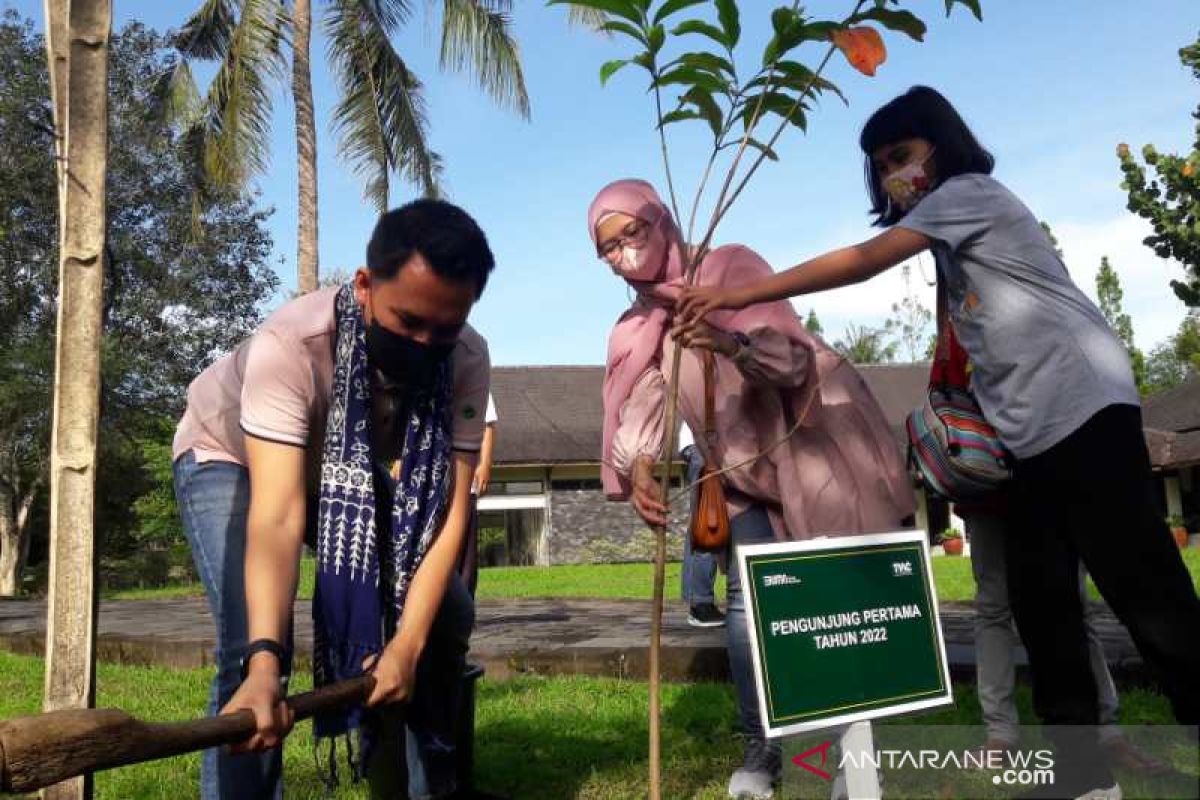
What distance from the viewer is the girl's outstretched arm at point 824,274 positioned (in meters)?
2.47

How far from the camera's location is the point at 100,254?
2.57 metres

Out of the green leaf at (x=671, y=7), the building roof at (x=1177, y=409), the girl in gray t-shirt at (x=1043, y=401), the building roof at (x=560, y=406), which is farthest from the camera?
the building roof at (x=560, y=406)

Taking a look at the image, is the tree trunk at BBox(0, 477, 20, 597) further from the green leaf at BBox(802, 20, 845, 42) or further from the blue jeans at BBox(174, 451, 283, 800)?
Answer: the green leaf at BBox(802, 20, 845, 42)

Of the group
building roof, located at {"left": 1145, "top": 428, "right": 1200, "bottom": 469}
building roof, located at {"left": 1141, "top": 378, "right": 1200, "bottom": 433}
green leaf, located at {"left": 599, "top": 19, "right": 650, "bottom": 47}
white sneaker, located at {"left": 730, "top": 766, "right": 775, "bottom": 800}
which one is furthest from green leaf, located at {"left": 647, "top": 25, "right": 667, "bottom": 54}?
building roof, located at {"left": 1141, "top": 378, "right": 1200, "bottom": 433}

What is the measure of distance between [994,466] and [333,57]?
44.9 ft

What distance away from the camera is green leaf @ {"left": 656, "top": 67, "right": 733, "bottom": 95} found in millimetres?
2377

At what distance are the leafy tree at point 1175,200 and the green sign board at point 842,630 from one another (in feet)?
51.7

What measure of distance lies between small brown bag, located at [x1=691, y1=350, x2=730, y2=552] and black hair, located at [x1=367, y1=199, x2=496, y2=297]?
0.90 m

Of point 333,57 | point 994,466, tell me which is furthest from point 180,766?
point 333,57

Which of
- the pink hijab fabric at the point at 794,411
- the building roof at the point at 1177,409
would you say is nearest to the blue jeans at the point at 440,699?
the pink hijab fabric at the point at 794,411

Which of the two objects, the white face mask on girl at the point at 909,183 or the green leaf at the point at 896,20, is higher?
the green leaf at the point at 896,20

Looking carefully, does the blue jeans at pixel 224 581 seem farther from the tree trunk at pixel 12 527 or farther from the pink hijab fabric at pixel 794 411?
the tree trunk at pixel 12 527

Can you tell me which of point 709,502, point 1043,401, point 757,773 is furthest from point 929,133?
point 757,773

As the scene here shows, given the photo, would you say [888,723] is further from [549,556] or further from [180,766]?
[549,556]
